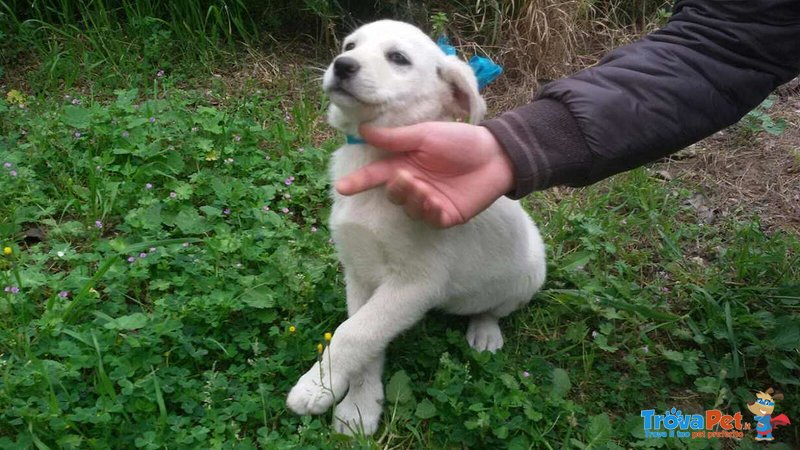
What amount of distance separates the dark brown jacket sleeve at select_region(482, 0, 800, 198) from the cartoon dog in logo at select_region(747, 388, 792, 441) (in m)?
1.09

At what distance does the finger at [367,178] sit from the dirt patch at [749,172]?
242cm

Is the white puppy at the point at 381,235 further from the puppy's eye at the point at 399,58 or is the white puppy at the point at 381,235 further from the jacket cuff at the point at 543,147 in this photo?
the jacket cuff at the point at 543,147

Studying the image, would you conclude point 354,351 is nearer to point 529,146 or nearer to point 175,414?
point 175,414

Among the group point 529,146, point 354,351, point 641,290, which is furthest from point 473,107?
point 641,290

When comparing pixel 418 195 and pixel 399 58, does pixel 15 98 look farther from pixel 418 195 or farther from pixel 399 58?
pixel 418 195

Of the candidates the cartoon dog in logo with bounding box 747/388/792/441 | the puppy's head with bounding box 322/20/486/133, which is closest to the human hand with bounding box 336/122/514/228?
the puppy's head with bounding box 322/20/486/133

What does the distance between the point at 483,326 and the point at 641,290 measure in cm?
85

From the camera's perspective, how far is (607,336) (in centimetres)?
296

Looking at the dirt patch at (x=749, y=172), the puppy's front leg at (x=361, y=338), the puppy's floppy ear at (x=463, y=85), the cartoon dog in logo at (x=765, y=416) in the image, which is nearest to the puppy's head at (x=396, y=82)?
the puppy's floppy ear at (x=463, y=85)

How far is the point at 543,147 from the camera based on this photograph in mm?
2080

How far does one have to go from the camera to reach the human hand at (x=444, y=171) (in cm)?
206

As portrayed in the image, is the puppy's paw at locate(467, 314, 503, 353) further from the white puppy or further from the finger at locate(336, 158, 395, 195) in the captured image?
the finger at locate(336, 158, 395, 195)

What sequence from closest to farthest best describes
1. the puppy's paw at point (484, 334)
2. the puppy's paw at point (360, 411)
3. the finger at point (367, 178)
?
1. the finger at point (367, 178)
2. the puppy's paw at point (360, 411)
3. the puppy's paw at point (484, 334)

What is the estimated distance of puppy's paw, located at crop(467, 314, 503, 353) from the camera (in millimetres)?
2861
